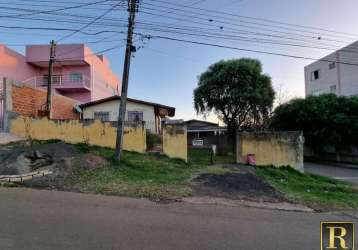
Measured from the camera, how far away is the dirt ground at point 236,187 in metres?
7.98

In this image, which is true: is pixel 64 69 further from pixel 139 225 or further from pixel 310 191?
pixel 139 225

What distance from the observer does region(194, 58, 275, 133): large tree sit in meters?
19.0

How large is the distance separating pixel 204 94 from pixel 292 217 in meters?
14.6

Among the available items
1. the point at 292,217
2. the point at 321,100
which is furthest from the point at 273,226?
the point at 321,100

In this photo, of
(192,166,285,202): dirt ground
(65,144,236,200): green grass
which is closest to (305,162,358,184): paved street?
(192,166,285,202): dirt ground

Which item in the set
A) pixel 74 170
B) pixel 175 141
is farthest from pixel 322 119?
pixel 74 170

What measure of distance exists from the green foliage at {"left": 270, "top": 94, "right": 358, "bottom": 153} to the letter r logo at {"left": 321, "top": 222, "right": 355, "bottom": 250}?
16.0m

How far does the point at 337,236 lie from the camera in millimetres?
5102

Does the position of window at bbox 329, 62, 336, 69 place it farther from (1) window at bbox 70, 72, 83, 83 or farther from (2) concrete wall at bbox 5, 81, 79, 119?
(2) concrete wall at bbox 5, 81, 79, 119

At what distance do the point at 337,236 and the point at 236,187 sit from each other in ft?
12.7

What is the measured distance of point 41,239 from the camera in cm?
414

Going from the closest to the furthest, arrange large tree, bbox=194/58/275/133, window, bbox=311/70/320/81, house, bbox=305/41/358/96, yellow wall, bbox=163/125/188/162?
yellow wall, bbox=163/125/188/162
large tree, bbox=194/58/275/133
house, bbox=305/41/358/96
window, bbox=311/70/320/81

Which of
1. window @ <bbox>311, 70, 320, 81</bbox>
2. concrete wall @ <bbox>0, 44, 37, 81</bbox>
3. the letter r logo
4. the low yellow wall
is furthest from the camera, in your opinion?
window @ <bbox>311, 70, 320, 81</bbox>

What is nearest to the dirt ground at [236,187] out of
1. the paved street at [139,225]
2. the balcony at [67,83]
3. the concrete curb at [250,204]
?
the concrete curb at [250,204]
